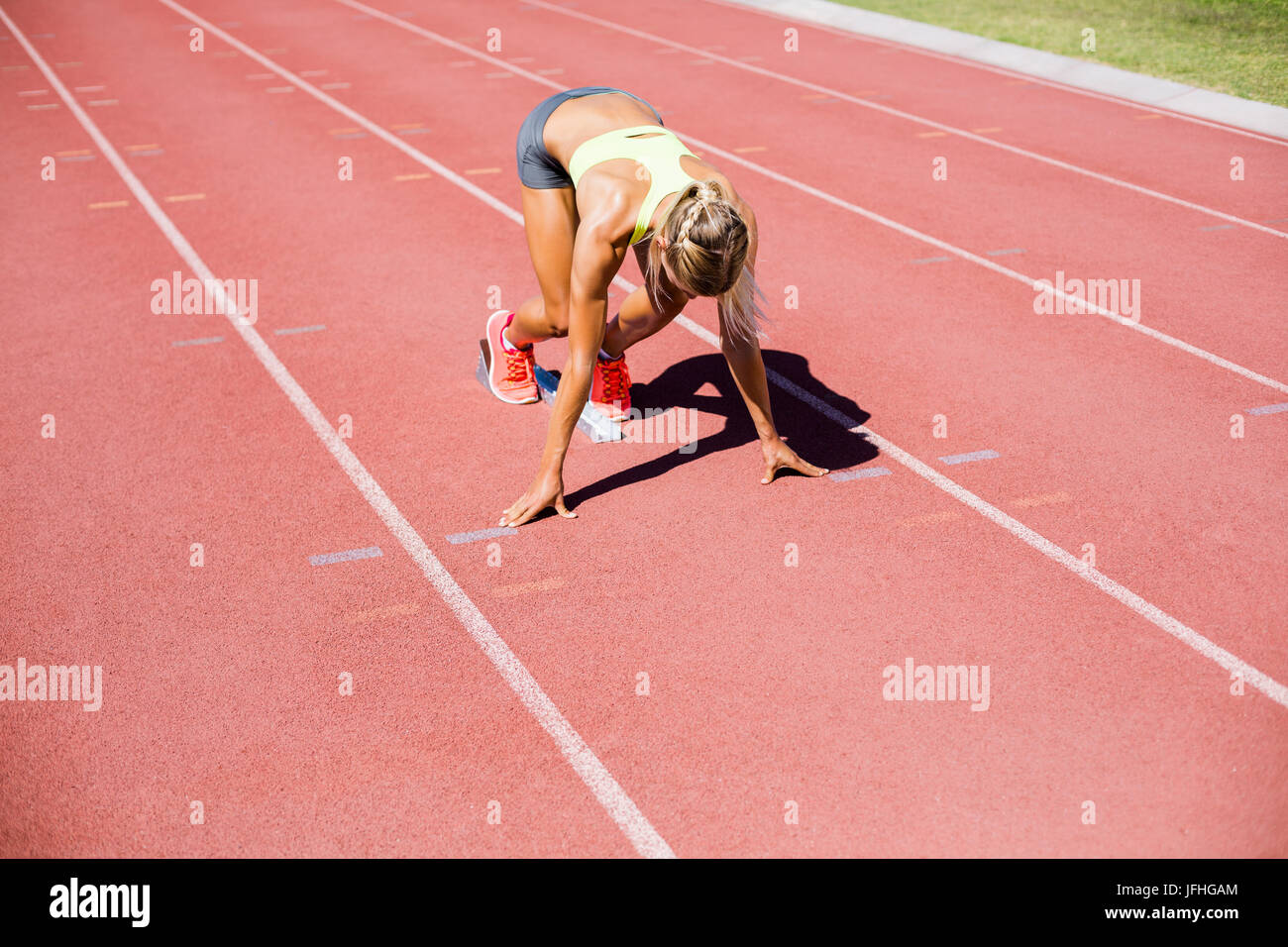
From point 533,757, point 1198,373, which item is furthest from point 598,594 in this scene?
point 1198,373

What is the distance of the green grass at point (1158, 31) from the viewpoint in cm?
1459

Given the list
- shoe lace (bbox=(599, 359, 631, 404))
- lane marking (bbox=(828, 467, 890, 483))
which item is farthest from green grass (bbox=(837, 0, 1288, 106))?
shoe lace (bbox=(599, 359, 631, 404))

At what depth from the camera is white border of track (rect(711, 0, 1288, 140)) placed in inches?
518

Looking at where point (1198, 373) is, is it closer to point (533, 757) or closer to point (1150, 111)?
point (533, 757)

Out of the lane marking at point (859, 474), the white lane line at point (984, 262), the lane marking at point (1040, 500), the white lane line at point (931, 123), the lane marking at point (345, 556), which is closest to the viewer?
the lane marking at point (345, 556)

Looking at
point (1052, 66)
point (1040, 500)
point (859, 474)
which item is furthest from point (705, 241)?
point (1052, 66)

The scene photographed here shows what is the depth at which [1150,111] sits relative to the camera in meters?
13.6

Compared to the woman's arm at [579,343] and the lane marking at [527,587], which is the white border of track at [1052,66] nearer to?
the woman's arm at [579,343]

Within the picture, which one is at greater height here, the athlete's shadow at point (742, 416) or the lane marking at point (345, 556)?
the athlete's shadow at point (742, 416)

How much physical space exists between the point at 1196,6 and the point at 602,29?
902cm

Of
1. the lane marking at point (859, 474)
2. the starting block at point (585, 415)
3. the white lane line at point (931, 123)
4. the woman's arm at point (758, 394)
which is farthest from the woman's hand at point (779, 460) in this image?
the white lane line at point (931, 123)

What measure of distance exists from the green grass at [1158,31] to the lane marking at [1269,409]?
8377 mm

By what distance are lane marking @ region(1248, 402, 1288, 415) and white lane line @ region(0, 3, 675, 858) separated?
14.6ft

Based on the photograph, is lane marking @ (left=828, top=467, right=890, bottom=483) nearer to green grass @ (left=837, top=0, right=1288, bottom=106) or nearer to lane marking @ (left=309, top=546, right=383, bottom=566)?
lane marking @ (left=309, top=546, right=383, bottom=566)
